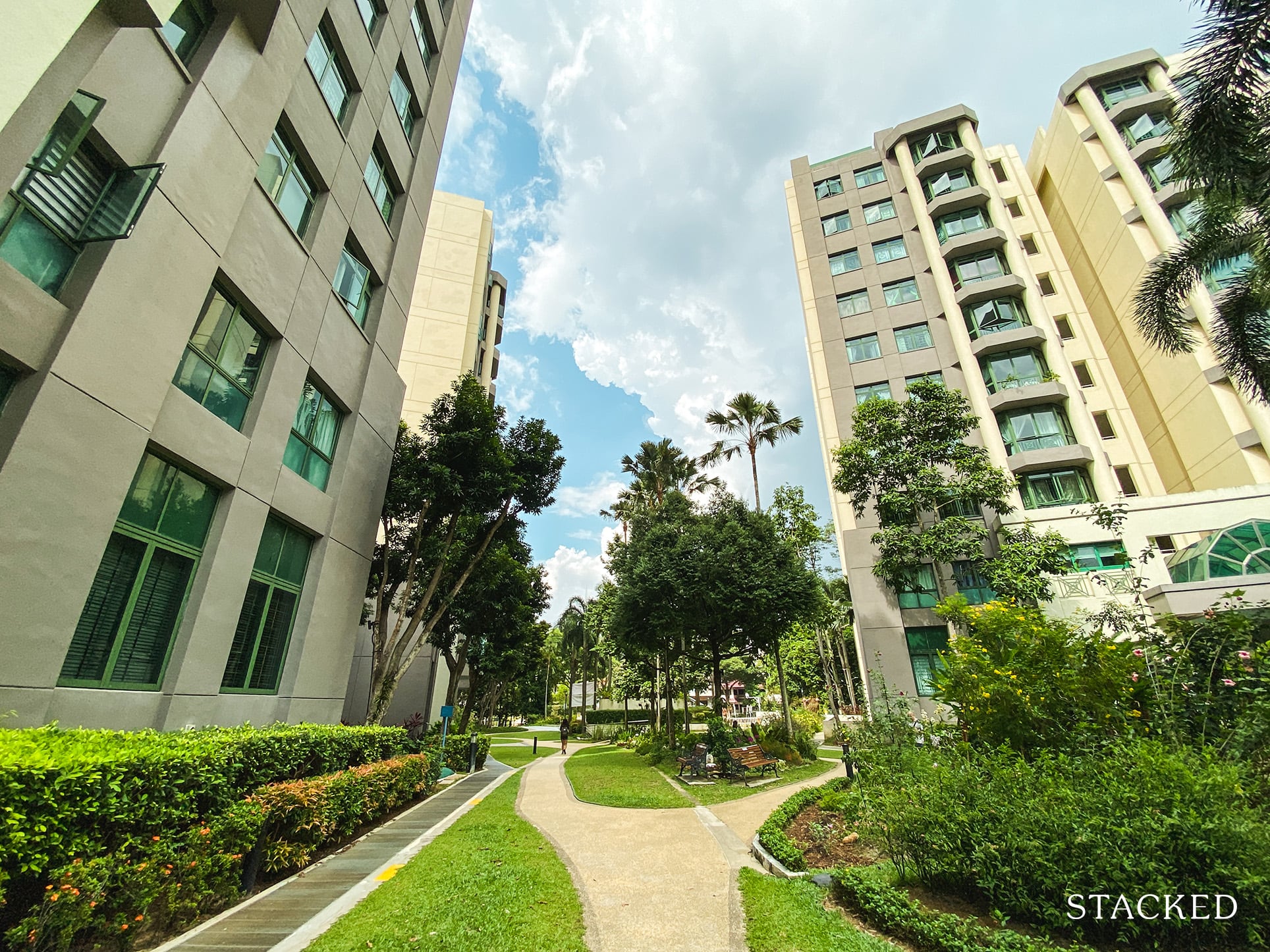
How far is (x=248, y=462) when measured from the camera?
29.5 feet

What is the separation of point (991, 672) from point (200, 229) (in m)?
14.7

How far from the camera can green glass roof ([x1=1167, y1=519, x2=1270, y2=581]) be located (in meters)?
16.1

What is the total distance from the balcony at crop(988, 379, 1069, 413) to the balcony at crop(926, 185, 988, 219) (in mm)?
11501

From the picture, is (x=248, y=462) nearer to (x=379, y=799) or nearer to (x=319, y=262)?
(x=319, y=262)

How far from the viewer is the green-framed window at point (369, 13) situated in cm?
1278

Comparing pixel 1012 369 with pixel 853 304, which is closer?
pixel 1012 369

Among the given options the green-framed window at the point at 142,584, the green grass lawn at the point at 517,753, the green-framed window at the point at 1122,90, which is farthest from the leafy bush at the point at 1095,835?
the green-framed window at the point at 1122,90

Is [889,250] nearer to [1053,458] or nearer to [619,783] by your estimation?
[1053,458]

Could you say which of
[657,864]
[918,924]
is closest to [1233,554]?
[918,924]

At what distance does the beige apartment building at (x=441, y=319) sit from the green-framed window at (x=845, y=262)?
23.3 metres

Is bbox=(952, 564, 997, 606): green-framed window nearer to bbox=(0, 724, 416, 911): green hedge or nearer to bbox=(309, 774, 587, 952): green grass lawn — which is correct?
bbox=(309, 774, 587, 952): green grass lawn

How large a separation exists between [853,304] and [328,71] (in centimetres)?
2747

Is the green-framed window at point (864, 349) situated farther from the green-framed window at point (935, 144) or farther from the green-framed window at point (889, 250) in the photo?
the green-framed window at point (935, 144)

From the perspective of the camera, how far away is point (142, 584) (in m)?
7.12
